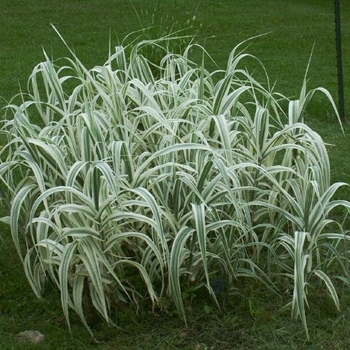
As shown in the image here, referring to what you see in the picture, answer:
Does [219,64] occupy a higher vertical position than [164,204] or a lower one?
lower

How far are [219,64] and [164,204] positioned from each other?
17.7ft

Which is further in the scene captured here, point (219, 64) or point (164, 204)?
point (219, 64)

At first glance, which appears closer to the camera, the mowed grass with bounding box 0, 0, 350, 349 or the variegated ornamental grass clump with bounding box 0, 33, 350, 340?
the variegated ornamental grass clump with bounding box 0, 33, 350, 340

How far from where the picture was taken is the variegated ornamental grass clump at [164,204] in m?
2.77

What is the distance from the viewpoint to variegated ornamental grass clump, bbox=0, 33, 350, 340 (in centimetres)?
277

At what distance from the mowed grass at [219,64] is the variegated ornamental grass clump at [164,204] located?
0.10m

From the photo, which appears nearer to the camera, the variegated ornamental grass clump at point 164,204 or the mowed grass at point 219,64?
the variegated ornamental grass clump at point 164,204

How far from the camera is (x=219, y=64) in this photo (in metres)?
8.15

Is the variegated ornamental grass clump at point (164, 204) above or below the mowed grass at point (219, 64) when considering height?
Result: above

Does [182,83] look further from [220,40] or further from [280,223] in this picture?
[220,40]

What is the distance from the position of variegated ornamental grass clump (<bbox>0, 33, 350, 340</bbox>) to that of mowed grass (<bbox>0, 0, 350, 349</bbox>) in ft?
0.33

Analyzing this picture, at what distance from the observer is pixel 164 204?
2926mm

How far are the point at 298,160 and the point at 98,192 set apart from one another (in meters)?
1.01

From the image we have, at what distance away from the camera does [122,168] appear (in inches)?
121
